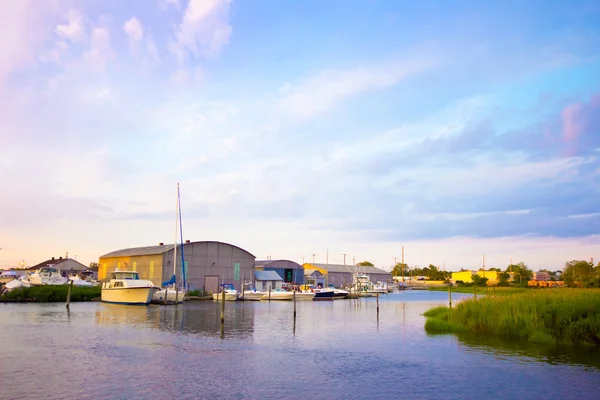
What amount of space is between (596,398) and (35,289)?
77.2m

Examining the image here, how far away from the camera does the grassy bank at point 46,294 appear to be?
75.6 meters

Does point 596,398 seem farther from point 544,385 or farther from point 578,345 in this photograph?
point 578,345

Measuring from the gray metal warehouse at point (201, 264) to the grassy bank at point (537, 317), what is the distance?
50258 mm

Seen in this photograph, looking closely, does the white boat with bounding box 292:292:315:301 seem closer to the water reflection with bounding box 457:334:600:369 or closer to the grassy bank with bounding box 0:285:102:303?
the grassy bank with bounding box 0:285:102:303

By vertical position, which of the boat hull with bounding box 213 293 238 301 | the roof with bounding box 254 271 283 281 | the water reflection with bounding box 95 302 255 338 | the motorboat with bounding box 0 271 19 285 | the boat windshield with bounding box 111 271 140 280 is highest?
the boat windshield with bounding box 111 271 140 280

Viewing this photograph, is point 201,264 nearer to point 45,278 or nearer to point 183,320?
point 45,278

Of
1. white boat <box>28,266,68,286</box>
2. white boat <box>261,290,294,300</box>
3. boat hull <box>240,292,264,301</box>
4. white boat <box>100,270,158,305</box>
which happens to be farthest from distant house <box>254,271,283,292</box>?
white boat <box>28,266,68,286</box>

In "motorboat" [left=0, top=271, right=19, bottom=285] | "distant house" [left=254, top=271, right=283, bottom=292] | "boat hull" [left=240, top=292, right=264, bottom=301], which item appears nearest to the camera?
"boat hull" [left=240, top=292, right=264, bottom=301]

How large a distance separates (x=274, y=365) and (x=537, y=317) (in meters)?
18.7

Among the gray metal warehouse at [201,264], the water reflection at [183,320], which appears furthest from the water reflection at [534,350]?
the gray metal warehouse at [201,264]

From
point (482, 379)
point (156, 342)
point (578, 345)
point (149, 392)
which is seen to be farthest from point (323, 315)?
point (149, 392)

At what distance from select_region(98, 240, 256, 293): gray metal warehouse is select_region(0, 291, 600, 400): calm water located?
3780 cm

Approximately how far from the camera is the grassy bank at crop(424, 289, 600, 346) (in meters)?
31.8

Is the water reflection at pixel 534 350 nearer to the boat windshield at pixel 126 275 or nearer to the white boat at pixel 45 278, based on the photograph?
the boat windshield at pixel 126 275
